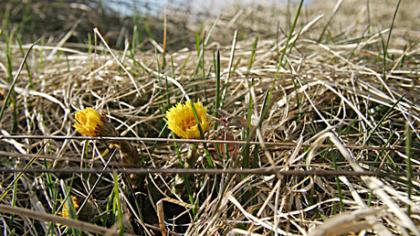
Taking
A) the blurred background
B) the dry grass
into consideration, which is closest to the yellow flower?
the dry grass

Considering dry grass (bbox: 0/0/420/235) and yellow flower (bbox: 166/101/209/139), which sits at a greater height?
yellow flower (bbox: 166/101/209/139)

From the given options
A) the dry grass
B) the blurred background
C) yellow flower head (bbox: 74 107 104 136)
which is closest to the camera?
the dry grass

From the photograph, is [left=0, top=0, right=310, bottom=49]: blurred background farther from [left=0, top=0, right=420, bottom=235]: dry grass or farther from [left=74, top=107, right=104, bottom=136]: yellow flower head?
[left=74, top=107, right=104, bottom=136]: yellow flower head

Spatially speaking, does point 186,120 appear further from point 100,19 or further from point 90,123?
point 100,19

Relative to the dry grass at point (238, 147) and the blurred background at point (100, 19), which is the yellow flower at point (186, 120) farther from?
the blurred background at point (100, 19)

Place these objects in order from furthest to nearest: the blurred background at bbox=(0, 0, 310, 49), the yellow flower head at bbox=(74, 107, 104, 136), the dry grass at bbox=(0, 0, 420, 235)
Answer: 1. the blurred background at bbox=(0, 0, 310, 49)
2. the yellow flower head at bbox=(74, 107, 104, 136)
3. the dry grass at bbox=(0, 0, 420, 235)

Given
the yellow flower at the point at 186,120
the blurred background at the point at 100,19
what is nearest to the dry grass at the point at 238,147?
the yellow flower at the point at 186,120

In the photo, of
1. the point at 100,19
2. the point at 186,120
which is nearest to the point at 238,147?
the point at 186,120

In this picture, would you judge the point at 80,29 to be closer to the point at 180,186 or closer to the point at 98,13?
the point at 98,13
